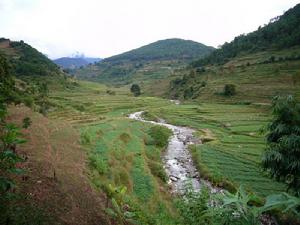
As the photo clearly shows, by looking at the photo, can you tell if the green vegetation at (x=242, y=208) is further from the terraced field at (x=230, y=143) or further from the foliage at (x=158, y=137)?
the foliage at (x=158, y=137)

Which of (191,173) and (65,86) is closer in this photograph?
(191,173)

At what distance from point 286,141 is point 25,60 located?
519 ft

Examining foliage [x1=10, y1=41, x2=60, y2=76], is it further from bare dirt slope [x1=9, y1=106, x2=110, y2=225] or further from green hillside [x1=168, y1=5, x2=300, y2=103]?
bare dirt slope [x1=9, y1=106, x2=110, y2=225]

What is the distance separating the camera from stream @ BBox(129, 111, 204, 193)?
31.7 m

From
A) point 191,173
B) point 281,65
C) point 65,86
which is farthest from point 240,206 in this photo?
point 65,86

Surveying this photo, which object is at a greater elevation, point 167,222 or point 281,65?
point 281,65

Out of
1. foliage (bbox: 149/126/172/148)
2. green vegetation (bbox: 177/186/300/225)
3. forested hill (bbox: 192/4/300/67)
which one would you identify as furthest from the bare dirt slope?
forested hill (bbox: 192/4/300/67)

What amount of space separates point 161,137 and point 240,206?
39596 millimetres

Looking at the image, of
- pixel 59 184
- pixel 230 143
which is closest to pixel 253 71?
pixel 230 143

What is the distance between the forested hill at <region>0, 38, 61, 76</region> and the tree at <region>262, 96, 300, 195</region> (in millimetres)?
119733

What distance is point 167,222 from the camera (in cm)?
1681

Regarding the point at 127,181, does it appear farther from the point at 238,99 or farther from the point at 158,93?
the point at 158,93

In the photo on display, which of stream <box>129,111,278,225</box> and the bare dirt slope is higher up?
the bare dirt slope

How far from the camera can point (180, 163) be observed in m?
39.4
